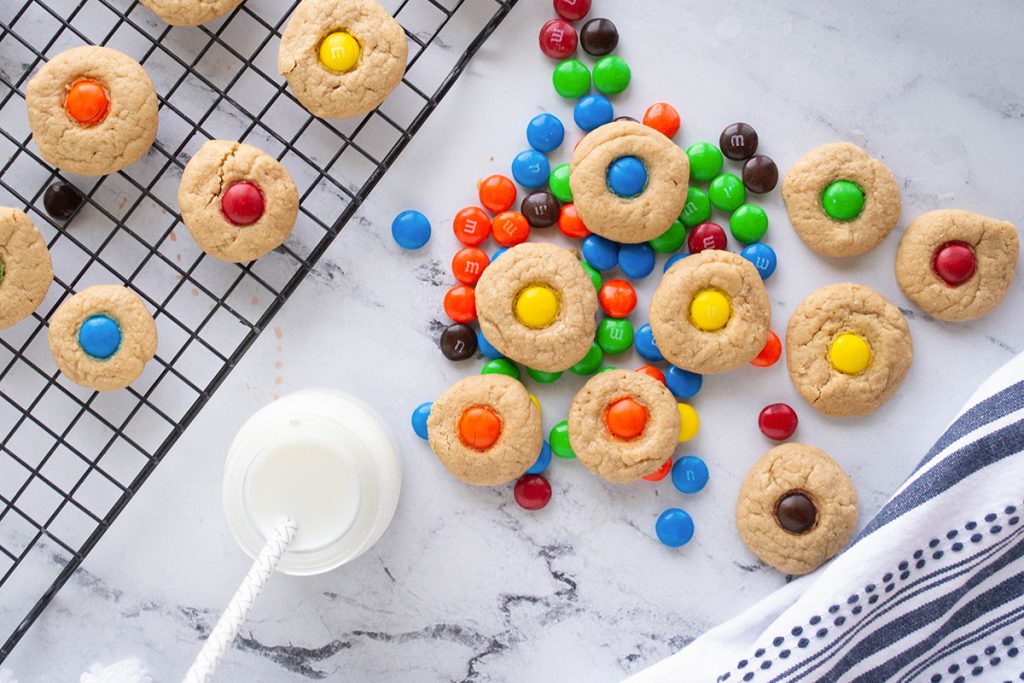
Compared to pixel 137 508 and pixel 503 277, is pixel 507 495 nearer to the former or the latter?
pixel 503 277

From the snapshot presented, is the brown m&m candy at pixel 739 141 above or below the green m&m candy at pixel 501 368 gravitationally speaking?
above

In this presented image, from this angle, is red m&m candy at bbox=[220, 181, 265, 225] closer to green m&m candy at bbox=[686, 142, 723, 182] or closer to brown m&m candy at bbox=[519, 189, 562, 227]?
brown m&m candy at bbox=[519, 189, 562, 227]

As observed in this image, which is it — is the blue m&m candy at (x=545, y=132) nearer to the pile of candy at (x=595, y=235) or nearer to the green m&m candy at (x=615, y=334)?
the pile of candy at (x=595, y=235)

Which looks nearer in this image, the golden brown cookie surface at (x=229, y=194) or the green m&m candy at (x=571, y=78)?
the golden brown cookie surface at (x=229, y=194)

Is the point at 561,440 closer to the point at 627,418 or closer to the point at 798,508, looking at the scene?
the point at 627,418

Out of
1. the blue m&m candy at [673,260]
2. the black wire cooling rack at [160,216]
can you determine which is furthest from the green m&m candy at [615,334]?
the black wire cooling rack at [160,216]

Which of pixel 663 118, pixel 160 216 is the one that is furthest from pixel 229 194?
pixel 663 118

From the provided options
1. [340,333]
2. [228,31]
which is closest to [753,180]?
[340,333]
